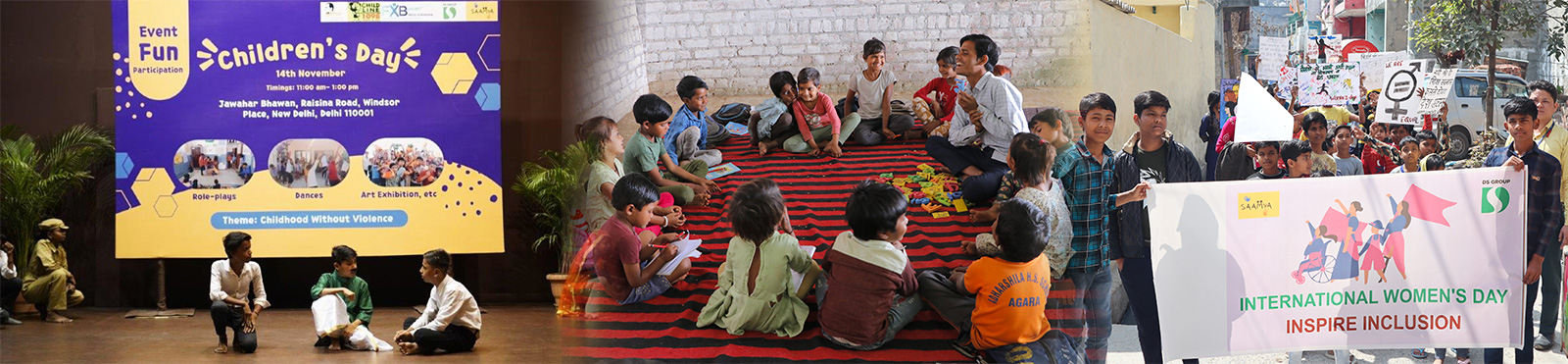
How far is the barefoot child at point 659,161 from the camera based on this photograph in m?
4.12

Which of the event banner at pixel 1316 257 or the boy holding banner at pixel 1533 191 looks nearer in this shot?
the event banner at pixel 1316 257

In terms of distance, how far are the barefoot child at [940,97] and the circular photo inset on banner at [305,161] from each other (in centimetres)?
294

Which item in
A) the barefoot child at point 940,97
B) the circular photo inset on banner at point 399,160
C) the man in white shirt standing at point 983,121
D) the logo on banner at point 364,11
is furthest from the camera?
the circular photo inset on banner at point 399,160

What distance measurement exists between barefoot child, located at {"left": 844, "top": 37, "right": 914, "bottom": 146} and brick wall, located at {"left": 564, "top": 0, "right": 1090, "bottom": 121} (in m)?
0.05

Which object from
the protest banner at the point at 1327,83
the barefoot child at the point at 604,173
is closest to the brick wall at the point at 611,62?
the barefoot child at the point at 604,173

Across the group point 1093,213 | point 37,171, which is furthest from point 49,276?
point 1093,213

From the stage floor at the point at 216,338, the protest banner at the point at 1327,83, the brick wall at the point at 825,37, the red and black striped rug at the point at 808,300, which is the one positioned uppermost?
the brick wall at the point at 825,37

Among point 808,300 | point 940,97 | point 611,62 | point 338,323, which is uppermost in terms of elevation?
point 611,62

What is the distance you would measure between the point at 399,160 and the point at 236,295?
3.31ft

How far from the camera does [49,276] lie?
5973 millimetres

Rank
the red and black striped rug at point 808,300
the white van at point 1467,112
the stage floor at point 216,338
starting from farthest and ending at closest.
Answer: the stage floor at point 216,338
the white van at point 1467,112
the red and black striped rug at point 808,300

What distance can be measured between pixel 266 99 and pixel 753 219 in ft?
10.2

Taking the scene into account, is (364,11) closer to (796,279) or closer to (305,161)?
(305,161)

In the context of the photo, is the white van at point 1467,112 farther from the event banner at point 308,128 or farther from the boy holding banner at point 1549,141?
the event banner at point 308,128
